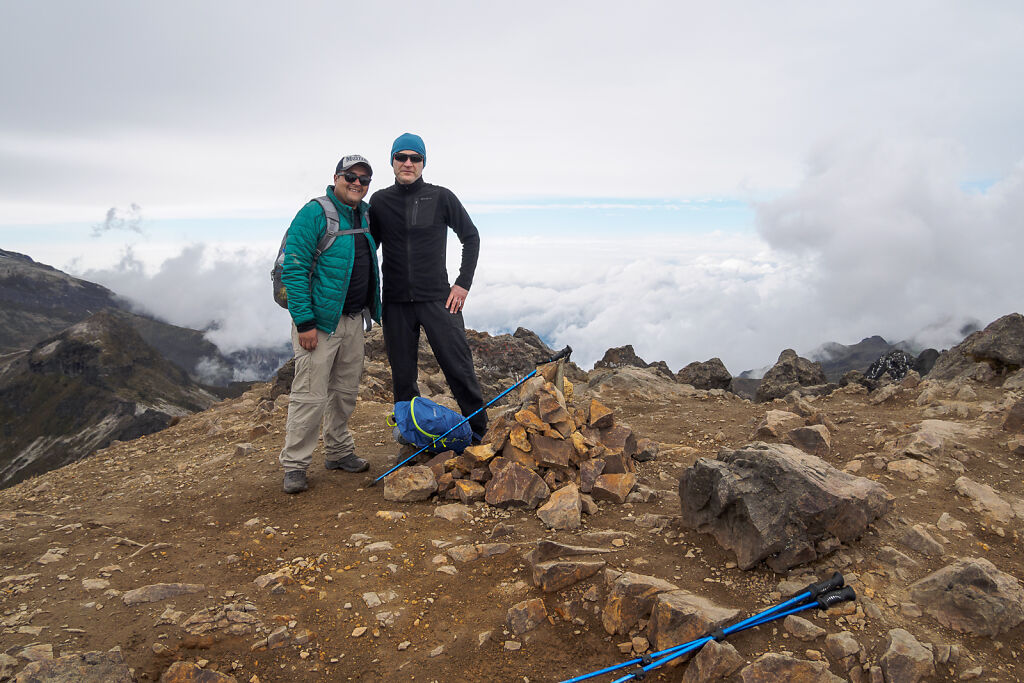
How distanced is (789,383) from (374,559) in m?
17.1

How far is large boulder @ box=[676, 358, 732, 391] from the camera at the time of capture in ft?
66.2

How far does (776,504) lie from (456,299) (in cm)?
460

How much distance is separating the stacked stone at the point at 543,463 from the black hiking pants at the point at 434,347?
63cm

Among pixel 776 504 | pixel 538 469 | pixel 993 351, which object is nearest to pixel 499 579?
pixel 538 469

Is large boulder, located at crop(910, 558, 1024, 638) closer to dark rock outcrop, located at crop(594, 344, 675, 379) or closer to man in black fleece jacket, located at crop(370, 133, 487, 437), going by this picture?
man in black fleece jacket, located at crop(370, 133, 487, 437)

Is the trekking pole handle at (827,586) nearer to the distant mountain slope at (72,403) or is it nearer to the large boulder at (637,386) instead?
the large boulder at (637,386)

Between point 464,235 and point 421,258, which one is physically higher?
point 464,235

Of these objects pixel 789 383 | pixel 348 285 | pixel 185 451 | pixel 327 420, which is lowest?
pixel 789 383

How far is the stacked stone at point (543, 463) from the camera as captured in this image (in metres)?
6.90

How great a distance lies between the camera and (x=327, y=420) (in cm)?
848

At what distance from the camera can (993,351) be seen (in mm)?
13125

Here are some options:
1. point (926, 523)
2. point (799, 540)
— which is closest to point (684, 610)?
point (799, 540)

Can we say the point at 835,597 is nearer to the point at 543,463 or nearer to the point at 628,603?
the point at 628,603

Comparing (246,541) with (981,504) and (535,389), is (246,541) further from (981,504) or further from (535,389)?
(981,504)
